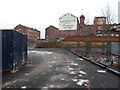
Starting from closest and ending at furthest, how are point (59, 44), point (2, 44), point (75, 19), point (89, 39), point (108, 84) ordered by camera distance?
point (108, 84) < point (2, 44) < point (89, 39) < point (59, 44) < point (75, 19)

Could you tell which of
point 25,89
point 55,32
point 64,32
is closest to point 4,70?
point 25,89

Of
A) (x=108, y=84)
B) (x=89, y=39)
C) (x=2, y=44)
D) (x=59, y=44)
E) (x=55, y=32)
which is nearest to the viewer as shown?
(x=108, y=84)

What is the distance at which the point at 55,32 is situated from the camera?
58188 mm

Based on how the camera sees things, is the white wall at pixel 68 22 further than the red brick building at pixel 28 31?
No

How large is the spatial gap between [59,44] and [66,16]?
49.6 ft

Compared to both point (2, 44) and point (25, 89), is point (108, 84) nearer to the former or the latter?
point (25, 89)

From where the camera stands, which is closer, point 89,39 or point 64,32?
point 89,39

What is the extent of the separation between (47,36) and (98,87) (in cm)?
5551

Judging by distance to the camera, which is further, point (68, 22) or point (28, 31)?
point (28, 31)

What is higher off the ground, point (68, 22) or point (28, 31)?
point (68, 22)

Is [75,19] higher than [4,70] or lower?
higher

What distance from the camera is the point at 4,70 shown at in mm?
6926

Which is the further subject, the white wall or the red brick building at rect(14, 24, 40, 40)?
the red brick building at rect(14, 24, 40, 40)

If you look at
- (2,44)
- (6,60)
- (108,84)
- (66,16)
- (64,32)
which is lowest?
(108,84)
